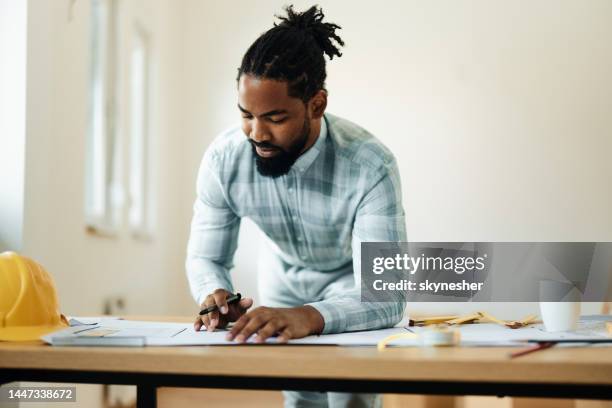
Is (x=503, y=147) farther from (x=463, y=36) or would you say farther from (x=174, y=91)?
(x=174, y=91)

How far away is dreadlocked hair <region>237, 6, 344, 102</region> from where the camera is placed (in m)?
1.38

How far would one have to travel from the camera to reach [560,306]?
100 cm

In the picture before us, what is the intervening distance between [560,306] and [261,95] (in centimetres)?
65

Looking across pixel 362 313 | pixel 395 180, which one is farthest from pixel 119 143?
pixel 362 313

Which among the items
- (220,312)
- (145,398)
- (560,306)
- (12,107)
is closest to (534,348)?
(560,306)

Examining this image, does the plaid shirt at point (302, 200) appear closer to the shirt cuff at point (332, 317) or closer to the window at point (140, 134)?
the shirt cuff at point (332, 317)

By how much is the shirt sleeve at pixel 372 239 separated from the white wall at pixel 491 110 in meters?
2.72

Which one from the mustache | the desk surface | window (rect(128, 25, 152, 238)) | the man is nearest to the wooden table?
the desk surface

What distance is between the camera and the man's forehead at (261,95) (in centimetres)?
131

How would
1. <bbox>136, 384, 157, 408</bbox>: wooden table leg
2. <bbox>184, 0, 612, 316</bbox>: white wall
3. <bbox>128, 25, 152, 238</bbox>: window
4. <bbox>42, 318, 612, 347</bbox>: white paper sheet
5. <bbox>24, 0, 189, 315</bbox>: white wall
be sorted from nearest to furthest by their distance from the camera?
1. <bbox>42, 318, 612, 347</bbox>: white paper sheet
2. <bbox>136, 384, 157, 408</bbox>: wooden table leg
3. <bbox>24, 0, 189, 315</bbox>: white wall
4. <bbox>128, 25, 152, 238</bbox>: window
5. <bbox>184, 0, 612, 316</bbox>: white wall

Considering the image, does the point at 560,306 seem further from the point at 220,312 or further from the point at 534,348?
the point at 220,312

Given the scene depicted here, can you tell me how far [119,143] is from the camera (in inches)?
129

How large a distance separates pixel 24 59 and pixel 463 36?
280 centimetres

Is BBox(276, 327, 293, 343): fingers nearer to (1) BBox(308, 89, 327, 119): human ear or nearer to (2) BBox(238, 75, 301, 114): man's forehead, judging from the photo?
(2) BBox(238, 75, 301, 114): man's forehead
